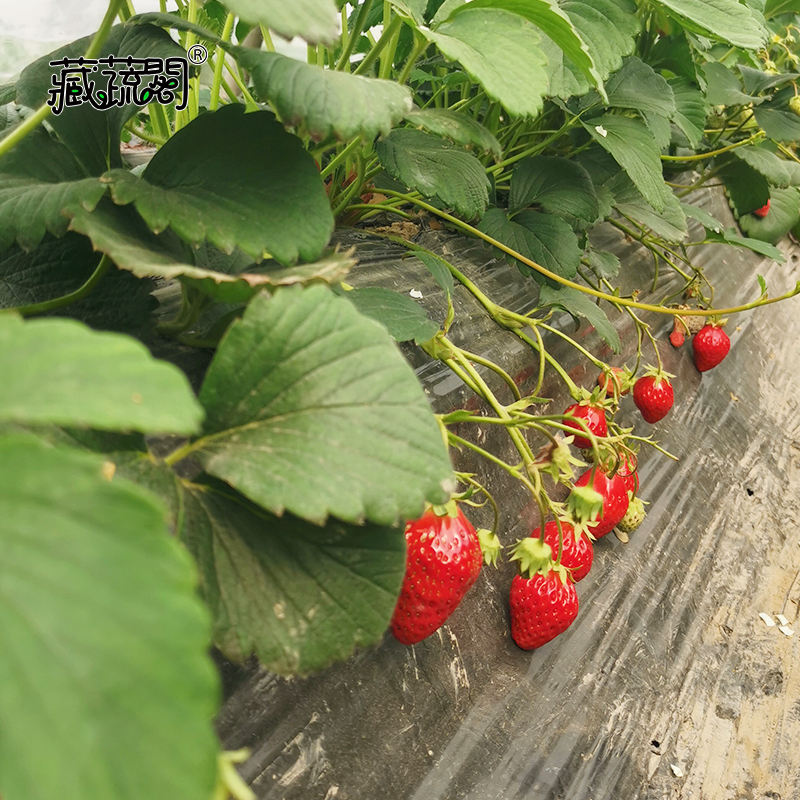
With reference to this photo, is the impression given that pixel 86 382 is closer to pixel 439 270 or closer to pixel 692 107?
pixel 439 270

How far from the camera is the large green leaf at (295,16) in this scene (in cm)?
26

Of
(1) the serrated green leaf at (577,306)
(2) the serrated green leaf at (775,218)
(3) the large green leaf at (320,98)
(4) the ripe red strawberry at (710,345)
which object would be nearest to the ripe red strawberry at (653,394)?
(1) the serrated green leaf at (577,306)

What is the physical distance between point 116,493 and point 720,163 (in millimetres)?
1393

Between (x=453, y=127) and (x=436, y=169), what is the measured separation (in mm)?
48

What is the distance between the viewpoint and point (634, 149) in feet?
2.35

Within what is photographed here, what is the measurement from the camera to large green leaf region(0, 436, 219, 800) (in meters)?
0.13

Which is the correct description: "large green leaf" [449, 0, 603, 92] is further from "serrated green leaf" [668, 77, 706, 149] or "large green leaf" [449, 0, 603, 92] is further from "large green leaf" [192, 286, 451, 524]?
"serrated green leaf" [668, 77, 706, 149]

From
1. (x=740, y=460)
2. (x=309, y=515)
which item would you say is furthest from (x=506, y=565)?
(x=740, y=460)

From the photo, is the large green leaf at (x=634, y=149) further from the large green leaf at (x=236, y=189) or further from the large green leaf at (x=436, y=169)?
the large green leaf at (x=236, y=189)

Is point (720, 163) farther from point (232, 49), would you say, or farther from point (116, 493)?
point (116, 493)

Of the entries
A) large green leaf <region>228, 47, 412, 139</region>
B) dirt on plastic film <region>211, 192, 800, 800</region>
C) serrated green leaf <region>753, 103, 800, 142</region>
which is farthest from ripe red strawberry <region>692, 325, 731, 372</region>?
large green leaf <region>228, 47, 412, 139</region>

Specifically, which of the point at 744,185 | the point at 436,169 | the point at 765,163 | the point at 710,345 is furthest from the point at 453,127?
the point at 744,185

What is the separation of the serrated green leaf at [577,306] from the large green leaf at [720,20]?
0.27 m

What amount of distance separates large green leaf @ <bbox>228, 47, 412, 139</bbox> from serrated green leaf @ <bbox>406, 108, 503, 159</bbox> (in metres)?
0.16
